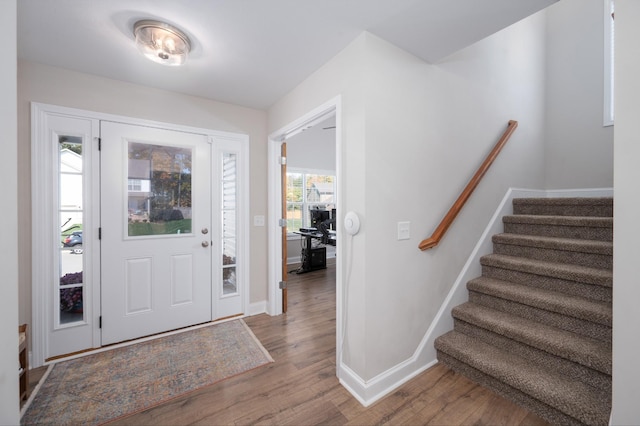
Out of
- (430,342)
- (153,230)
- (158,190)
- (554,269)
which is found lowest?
(430,342)

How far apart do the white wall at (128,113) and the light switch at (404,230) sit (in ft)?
5.97

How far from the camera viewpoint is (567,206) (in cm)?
261

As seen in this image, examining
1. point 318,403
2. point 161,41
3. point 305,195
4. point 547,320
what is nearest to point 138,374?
point 318,403

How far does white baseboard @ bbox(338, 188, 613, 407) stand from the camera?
1.77 meters

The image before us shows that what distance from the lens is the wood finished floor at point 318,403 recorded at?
1572mm

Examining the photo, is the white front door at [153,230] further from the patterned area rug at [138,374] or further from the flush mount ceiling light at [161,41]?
the flush mount ceiling light at [161,41]

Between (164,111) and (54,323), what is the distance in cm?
212

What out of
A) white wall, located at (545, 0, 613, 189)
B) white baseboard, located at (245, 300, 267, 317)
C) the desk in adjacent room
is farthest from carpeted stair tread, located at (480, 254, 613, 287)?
the desk in adjacent room

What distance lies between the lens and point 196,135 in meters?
2.78

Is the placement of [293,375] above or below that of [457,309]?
below

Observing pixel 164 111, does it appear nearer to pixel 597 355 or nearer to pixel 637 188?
pixel 637 188

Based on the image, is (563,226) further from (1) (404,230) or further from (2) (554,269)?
(1) (404,230)

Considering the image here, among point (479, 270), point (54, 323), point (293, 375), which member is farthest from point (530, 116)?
point (54, 323)

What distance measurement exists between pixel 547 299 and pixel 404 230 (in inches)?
45.2
